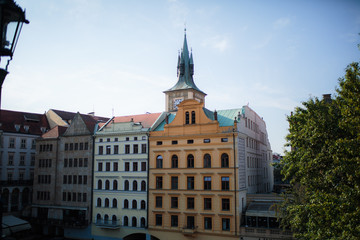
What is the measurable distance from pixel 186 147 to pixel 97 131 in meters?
17.0

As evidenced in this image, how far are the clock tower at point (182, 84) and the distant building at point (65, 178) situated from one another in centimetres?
2173

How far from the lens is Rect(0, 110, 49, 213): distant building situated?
189 feet

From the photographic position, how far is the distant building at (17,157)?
57.7 metres

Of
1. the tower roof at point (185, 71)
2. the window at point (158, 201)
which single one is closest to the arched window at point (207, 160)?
the window at point (158, 201)

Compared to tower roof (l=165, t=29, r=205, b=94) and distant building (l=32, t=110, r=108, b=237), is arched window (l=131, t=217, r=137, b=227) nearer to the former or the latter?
distant building (l=32, t=110, r=108, b=237)

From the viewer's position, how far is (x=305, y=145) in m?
27.3

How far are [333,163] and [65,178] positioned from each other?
147 ft

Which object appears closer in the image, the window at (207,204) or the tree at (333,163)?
the tree at (333,163)

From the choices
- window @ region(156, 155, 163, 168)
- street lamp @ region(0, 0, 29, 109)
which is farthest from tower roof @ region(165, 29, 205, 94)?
street lamp @ region(0, 0, 29, 109)

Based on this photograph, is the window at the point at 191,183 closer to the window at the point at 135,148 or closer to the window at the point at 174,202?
the window at the point at 174,202

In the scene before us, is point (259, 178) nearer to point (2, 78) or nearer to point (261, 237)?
point (261, 237)

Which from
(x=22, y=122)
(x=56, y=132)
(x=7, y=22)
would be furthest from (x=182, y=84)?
(x=7, y=22)

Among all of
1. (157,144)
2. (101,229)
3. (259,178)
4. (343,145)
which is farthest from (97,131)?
(343,145)

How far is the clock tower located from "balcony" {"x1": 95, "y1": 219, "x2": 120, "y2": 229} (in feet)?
101
